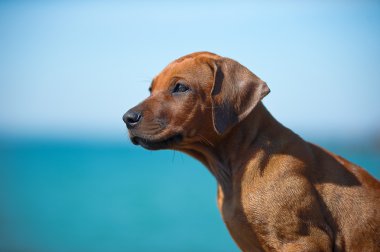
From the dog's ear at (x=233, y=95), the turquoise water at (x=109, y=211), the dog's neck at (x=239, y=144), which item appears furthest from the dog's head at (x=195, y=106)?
the turquoise water at (x=109, y=211)

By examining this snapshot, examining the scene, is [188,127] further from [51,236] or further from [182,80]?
[51,236]

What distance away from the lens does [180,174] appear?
222 ft

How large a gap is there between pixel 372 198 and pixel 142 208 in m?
34.8

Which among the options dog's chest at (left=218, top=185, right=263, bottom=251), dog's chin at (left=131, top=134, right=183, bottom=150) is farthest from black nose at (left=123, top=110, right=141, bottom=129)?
dog's chest at (left=218, top=185, right=263, bottom=251)

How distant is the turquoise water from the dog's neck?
16195mm

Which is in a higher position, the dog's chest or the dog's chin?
the dog's chin

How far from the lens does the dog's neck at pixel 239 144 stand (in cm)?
670

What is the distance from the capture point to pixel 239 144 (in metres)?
6.73

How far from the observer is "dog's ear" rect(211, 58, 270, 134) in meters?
6.50

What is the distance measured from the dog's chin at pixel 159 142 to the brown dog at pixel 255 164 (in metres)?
0.01

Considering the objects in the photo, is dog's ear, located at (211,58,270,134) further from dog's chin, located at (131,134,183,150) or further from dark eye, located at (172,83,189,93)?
dog's chin, located at (131,134,183,150)

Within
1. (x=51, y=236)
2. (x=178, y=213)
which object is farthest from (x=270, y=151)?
(x=178, y=213)

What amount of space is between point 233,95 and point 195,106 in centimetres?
41

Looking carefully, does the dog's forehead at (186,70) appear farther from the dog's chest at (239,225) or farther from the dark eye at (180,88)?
the dog's chest at (239,225)
